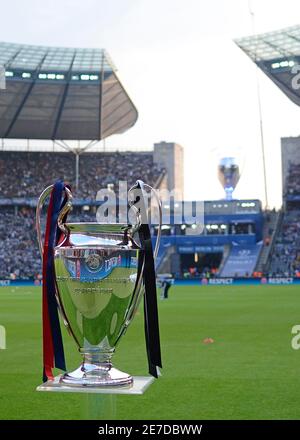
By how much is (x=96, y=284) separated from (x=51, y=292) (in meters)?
0.31

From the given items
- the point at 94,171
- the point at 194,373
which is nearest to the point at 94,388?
the point at 194,373

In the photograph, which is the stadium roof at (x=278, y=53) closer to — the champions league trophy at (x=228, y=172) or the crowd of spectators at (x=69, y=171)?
the champions league trophy at (x=228, y=172)

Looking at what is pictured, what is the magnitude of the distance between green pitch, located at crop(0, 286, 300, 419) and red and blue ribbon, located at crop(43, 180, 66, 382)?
0.24 meters

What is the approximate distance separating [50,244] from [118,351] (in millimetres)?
7947

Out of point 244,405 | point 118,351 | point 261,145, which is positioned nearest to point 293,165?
point 261,145

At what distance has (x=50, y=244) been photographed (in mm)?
3359

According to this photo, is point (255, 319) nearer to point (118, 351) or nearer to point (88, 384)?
point (118, 351)

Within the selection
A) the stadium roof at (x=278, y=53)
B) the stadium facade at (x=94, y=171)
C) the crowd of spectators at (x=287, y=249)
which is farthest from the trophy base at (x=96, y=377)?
the crowd of spectators at (x=287, y=249)

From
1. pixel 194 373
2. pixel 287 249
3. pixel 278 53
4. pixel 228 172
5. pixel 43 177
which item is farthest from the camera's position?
pixel 43 177

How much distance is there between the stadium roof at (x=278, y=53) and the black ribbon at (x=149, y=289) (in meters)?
45.9

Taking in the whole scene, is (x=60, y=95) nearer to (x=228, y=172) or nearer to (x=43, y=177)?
(x=43, y=177)

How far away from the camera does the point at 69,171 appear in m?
64.2

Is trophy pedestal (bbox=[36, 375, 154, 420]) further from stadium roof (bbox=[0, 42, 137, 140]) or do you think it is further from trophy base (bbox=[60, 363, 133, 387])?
stadium roof (bbox=[0, 42, 137, 140])

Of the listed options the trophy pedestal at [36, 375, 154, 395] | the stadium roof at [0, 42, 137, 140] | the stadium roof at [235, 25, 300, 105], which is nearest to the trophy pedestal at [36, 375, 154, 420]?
the trophy pedestal at [36, 375, 154, 395]
